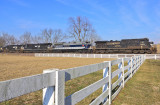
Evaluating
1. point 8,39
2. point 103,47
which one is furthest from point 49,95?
point 8,39

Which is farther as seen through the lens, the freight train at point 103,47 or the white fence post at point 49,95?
the freight train at point 103,47

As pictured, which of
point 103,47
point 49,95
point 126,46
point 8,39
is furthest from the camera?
point 8,39

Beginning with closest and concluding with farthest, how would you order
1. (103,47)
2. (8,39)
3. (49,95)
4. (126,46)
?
(49,95), (126,46), (103,47), (8,39)

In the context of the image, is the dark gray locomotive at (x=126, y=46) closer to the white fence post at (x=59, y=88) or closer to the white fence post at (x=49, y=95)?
the white fence post at (x=59, y=88)

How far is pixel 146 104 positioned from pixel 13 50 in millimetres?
61617

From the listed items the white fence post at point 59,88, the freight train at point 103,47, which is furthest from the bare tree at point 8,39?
the white fence post at point 59,88

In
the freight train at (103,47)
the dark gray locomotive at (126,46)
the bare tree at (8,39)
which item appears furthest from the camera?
the bare tree at (8,39)

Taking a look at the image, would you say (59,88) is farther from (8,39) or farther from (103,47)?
(8,39)

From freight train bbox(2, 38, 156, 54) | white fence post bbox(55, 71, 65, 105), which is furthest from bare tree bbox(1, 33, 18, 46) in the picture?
white fence post bbox(55, 71, 65, 105)

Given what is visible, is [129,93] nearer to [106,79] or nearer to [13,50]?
[106,79]

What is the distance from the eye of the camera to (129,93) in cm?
511

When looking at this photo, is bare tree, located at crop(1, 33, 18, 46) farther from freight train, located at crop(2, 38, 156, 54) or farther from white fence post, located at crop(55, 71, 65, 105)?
white fence post, located at crop(55, 71, 65, 105)

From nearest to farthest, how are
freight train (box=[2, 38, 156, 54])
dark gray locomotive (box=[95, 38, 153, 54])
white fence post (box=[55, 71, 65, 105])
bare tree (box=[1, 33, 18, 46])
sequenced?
white fence post (box=[55, 71, 65, 105])
dark gray locomotive (box=[95, 38, 153, 54])
freight train (box=[2, 38, 156, 54])
bare tree (box=[1, 33, 18, 46])

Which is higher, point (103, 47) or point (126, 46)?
point (126, 46)
